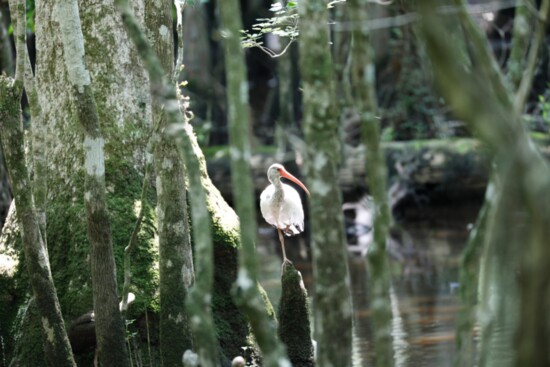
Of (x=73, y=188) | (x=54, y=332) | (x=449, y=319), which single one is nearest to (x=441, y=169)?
(x=449, y=319)

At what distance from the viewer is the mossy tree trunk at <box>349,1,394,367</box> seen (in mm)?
4945

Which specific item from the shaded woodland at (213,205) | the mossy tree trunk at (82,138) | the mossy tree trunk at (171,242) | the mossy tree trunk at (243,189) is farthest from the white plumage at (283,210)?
the mossy tree trunk at (243,189)

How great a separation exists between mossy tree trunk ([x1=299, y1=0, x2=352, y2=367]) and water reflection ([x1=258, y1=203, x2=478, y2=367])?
→ 435cm

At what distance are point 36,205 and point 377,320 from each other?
11.0 feet

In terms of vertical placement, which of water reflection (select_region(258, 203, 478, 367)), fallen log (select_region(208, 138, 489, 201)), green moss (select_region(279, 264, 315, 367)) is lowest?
water reflection (select_region(258, 203, 478, 367))

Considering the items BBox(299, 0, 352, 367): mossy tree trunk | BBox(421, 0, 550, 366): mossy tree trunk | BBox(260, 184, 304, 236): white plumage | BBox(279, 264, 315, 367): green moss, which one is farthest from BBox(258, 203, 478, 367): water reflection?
BBox(421, 0, 550, 366): mossy tree trunk

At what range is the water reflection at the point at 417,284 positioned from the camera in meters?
10.2

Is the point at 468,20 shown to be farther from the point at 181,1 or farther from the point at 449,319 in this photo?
the point at 449,319

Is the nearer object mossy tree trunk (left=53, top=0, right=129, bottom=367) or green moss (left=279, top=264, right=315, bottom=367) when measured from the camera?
mossy tree trunk (left=53, top=0, right=129, bottom=367)

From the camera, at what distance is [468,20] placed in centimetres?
495

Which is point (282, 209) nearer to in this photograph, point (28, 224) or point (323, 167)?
point (28, 224)

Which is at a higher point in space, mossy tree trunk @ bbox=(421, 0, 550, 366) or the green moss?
mossy tree trunk @ bbox=(421, 0, 550, 366)

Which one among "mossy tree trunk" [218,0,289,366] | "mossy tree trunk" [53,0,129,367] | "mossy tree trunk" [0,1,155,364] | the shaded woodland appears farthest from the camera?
"mossy tree trunk" [0,1,155,364]

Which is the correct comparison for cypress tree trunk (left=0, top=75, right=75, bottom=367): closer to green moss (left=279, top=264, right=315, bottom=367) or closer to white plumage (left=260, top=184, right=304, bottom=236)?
green moss (left=279, top=264, right=315, bottom=367)
